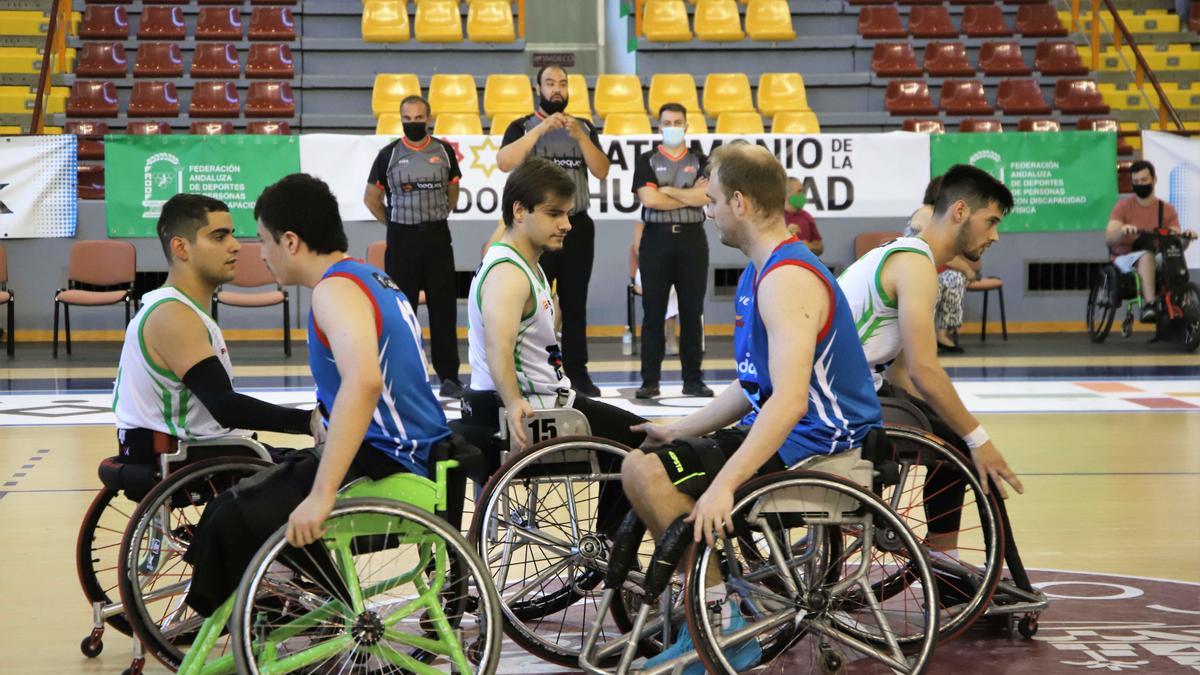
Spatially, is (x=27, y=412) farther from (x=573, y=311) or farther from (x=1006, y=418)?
(x=1006, y=418)

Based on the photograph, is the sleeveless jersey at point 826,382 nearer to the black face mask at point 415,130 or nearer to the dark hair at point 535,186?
the dark hair at point 535,186

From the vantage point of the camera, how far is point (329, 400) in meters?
2.76

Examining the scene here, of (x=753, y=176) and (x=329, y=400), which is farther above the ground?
(x=753, y=176)

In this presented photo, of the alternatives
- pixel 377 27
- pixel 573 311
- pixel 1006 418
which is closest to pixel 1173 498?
pixel 1006 418

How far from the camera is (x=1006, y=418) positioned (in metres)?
6.76

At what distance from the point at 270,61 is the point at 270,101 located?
0.63 metres

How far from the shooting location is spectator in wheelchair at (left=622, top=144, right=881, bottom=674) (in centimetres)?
261

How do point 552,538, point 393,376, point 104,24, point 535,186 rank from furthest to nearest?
point 104,24
point 535,186
point 552,538
point 393,376

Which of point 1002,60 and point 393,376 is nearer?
point 393,376

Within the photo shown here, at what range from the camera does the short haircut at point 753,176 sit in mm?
2850

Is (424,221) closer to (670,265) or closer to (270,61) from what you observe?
(670,265)

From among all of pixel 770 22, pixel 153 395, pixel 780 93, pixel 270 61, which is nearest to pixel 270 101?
pixel 270 61

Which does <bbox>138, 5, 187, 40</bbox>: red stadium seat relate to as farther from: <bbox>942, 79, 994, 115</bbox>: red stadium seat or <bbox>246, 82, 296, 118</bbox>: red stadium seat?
<bbox>942, 79, 994, 115</bbox>: red stadium seat

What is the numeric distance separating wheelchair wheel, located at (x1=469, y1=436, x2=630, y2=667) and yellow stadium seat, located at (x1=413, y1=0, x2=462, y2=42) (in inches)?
391
